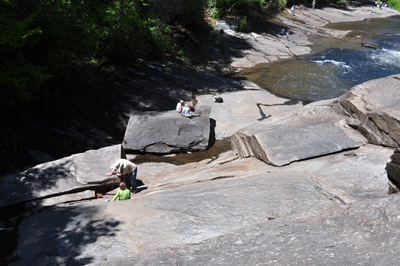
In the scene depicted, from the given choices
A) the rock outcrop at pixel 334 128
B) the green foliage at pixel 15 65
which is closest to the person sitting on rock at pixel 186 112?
the rock outcrop at pixel 334 128

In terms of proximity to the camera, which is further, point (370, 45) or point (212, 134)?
point (370, 45)

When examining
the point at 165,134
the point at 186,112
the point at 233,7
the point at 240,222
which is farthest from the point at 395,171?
the point at 233,7

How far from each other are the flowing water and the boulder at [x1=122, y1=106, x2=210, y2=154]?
7178 millimetres

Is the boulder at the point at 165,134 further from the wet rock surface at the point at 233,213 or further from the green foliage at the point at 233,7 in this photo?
the green foliage at the point at 233,7

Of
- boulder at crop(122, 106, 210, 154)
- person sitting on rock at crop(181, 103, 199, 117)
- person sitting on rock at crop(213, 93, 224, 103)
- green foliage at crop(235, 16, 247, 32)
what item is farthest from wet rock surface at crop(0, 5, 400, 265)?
green foliage at crop(235, 16, 247, 32)

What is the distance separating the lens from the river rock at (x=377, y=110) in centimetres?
742

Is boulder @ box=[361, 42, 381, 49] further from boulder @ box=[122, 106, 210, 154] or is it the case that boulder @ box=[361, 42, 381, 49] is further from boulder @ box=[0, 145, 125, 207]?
boulder @ box=[0, 145, 125, 207]

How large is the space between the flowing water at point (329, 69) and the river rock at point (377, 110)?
6.81 meters

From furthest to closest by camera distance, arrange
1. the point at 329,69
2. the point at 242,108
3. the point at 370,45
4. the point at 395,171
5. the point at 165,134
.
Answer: the point at 370,45 < the point at 329,69 < the point at 242,108 < the point at 165,134 < the point at 395,171

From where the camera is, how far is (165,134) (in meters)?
11.2

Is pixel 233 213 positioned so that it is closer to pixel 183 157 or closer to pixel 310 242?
pixel 310 242

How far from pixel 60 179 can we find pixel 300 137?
6.62 meters

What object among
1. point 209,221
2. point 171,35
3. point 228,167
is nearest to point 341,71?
point 171,35

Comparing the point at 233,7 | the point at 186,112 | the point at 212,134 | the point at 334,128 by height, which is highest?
the point at 233,7
